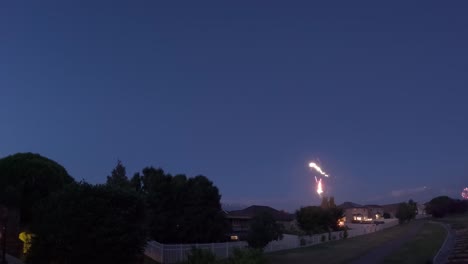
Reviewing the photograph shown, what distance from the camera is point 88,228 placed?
2525 centimetres

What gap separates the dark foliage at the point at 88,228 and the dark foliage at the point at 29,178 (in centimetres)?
679

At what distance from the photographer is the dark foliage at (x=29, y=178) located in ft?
110

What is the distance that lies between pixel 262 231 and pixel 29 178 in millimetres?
18057

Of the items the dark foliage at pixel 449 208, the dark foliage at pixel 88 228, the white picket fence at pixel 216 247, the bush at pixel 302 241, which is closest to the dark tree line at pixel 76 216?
the dark foliage at pixel 88 228

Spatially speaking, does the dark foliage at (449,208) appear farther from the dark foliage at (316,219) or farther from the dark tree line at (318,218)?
the dark foliage at (316,219)

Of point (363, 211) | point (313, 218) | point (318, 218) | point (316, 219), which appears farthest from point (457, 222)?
point (363, 211)

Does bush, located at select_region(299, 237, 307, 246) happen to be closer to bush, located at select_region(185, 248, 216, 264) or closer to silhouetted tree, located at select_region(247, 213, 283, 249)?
silhouetted tree, located at select_region(247, 213, 283, 249)

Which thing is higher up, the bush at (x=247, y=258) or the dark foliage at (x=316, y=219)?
the dark foliage at (x=316, y=219)

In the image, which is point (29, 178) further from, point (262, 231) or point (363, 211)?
point (363, 211)

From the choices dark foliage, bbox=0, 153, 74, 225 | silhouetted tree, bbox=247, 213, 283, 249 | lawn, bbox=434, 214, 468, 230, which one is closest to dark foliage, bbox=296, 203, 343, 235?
lawn, bbox=434, 214, 468, 230

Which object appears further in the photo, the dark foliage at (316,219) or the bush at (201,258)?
the dark foliage at (316,219)

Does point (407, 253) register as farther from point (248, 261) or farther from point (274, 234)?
point (248, 261)

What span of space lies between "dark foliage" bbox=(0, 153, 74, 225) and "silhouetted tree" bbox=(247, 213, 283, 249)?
15.0 meters

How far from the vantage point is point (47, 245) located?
26.1 m
